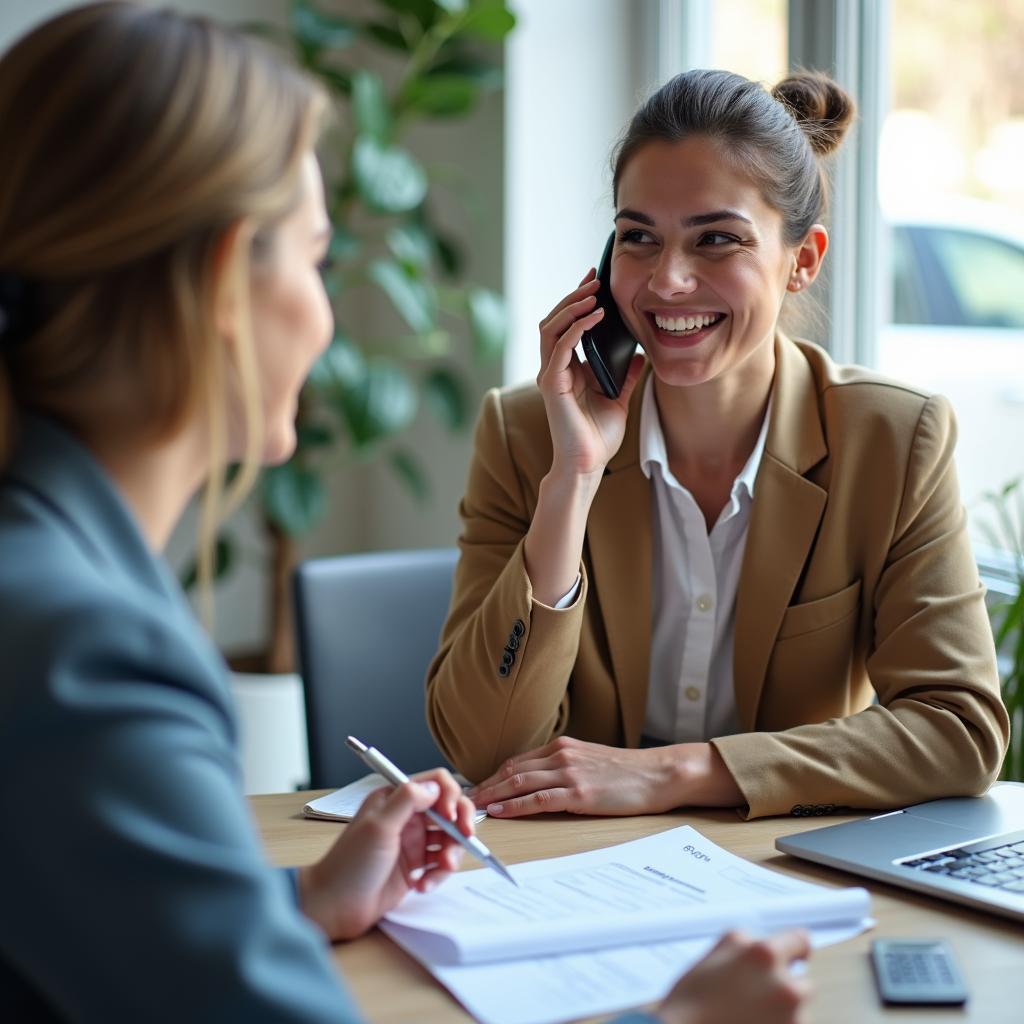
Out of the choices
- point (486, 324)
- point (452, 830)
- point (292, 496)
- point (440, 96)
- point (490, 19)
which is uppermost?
point (490, 19)

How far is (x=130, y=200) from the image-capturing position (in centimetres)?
81

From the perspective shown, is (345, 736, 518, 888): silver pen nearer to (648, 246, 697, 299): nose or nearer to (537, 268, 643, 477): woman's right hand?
(537, 268, 643, 477): woman's right hand

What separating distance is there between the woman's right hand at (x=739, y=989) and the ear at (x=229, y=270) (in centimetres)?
52

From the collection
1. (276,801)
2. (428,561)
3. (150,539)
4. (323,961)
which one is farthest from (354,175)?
(323,961)

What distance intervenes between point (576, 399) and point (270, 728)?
171 cm

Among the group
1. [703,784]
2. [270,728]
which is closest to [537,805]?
[703,784]

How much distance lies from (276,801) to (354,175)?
1.79 metres

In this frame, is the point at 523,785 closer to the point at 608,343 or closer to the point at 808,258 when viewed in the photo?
the point at 608,343

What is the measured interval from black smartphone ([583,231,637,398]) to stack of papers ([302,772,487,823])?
60 cm

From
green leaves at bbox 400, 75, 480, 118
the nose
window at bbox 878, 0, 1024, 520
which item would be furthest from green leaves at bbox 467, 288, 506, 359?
the nose

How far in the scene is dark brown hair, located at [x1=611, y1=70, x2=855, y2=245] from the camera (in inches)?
65.2

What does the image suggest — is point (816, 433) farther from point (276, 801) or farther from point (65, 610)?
point (65, 610)

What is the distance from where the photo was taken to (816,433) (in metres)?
1.74

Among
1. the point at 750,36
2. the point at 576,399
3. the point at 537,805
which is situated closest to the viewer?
the point at 537,805
